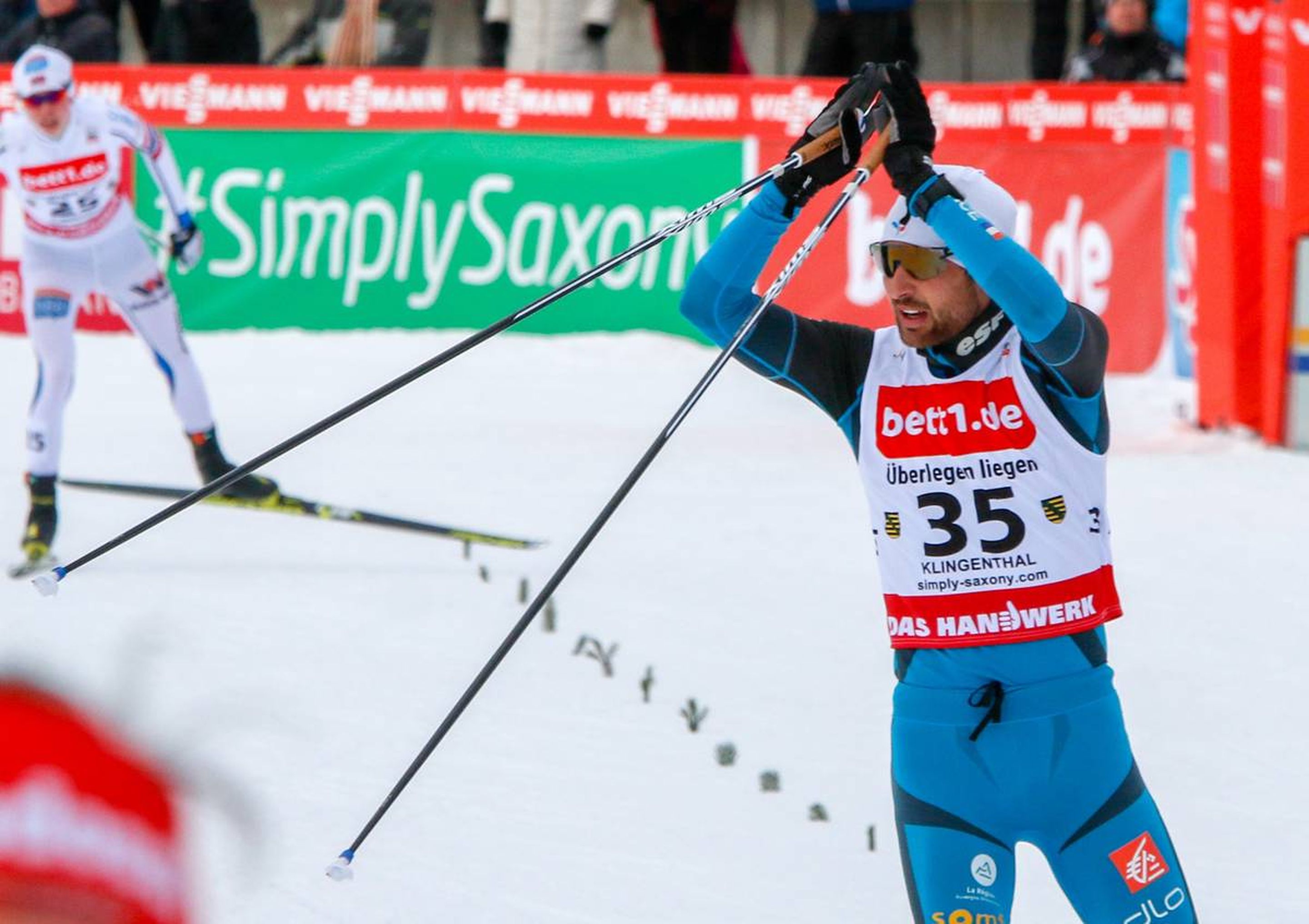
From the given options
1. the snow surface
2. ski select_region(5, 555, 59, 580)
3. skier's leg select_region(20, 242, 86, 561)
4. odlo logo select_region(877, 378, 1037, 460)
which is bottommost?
the snow surface

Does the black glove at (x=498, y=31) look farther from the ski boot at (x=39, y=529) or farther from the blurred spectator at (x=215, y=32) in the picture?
the ski boot at (x=39, y=529)

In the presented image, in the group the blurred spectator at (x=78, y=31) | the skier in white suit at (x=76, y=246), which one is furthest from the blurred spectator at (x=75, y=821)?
the blurred spectator at (x=78, y=31)

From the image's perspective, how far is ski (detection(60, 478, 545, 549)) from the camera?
840cm

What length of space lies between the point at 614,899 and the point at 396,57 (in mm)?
8792

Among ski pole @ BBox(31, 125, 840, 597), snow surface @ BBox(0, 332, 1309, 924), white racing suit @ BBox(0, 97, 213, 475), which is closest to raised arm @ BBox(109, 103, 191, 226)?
white racing suit @ BBox(0, 97, 213, 475)

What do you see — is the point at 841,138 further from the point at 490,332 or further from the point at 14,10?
the point at 14,10

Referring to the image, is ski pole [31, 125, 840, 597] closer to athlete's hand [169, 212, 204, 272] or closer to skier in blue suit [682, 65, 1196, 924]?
skier in blue suit [682, 65, 1196, 924]

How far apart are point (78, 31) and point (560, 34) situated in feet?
10.1

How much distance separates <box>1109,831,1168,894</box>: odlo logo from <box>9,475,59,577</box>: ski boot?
5829mm

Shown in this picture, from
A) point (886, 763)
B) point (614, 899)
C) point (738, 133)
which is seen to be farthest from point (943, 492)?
point (738, 133)

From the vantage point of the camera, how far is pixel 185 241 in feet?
29.0

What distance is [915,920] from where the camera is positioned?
339cm

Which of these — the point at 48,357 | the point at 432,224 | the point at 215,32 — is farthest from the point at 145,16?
the point at 48,357

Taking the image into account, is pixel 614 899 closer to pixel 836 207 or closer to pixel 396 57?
pixel 836 207
